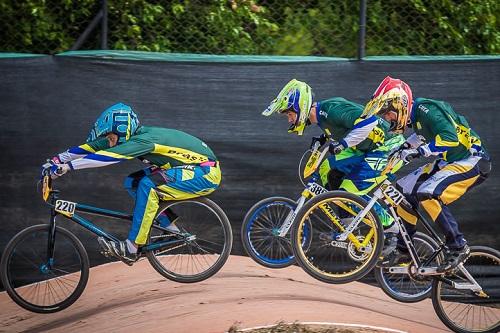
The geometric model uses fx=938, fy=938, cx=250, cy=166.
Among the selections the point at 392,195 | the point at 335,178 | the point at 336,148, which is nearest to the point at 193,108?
the point at 335,178

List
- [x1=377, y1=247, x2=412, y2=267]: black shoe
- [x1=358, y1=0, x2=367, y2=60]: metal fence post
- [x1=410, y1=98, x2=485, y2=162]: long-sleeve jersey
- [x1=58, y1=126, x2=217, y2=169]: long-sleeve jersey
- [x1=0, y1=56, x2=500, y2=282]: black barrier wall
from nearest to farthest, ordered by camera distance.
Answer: [x1=410, y1=98, x2=485, y2=162]: long-sleeve jersey → [x1=58, y1=126, x2=217, y2=169]: long-sleeve jersey → [x1=377, y1=247, x2=412, y2=267]: black shoe → [x1=0, y1=56, x2=500, y2=282]: black barrier wall → [x1=358, y1=0, x2=367, y2=60]: metal fence post


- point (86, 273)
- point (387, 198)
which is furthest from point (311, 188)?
point (86, 273)

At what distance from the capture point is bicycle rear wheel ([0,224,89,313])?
833 cm

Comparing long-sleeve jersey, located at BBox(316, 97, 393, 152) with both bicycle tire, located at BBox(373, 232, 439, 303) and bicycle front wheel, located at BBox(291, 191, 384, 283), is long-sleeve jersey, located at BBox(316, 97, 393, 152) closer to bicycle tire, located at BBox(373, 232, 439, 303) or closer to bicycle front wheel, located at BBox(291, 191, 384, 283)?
bicycle front wheel, located at BBox(291, 191, 384, 283)

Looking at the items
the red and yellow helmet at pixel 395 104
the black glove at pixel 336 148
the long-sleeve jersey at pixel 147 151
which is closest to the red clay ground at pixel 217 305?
the long-sleeve jersey at pixel 147 151

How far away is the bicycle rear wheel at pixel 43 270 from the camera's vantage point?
8.33 metres

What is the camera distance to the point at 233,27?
10.1 meters

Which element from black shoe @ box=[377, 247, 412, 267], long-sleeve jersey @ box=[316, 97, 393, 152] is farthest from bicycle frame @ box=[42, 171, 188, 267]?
black shoe @ box=[377, 247, 412, 267]

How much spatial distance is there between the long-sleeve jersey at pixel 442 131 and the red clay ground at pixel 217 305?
1.58 meters

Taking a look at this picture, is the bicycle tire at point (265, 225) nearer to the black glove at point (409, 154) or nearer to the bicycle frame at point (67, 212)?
the bicycle frame at point (67, 212)

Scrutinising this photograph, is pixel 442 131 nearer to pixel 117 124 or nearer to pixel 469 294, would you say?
pixel 469 294

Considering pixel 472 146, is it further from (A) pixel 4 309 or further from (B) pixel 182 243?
(A) pixel 4 309

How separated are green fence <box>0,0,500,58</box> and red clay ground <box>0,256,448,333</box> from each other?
2.36 metres

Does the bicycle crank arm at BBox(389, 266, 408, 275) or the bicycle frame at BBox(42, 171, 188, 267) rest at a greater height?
the bicycle frame at BBox(42, 171, 188, 267)
